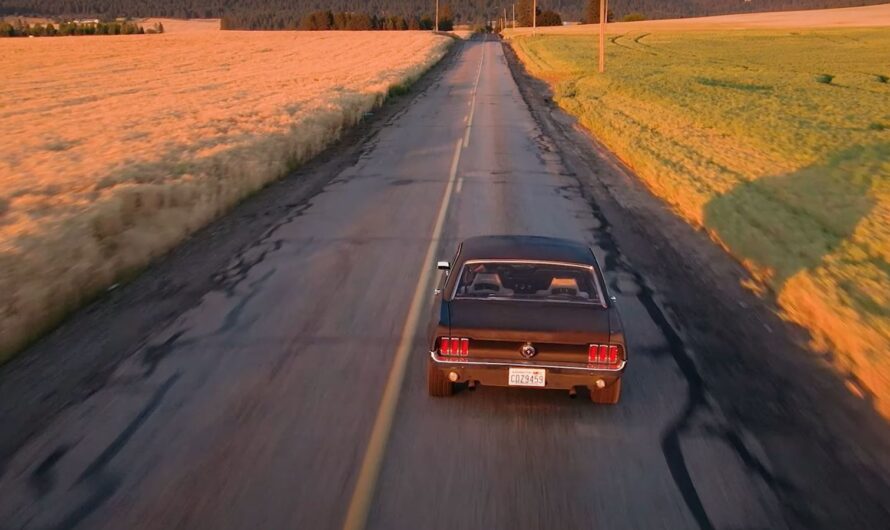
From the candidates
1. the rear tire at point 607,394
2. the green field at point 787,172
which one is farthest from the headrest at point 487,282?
the green field at point 787,172

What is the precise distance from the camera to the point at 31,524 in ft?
17.9

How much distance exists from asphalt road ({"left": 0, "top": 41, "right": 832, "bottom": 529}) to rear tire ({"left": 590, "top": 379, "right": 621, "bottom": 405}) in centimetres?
15

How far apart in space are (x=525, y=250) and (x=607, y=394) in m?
1.62

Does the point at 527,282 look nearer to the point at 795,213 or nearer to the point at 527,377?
the point at 527,377

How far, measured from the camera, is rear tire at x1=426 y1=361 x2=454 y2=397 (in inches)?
283

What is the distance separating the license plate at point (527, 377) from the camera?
6.85m

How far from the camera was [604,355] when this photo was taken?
6816 millimetres

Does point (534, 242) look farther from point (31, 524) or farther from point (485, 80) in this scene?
point (485, 80)

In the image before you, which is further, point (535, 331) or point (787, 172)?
point (787, 172)

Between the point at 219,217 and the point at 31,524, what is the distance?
34.2 feet

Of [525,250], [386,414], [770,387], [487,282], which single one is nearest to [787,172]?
[770,387]

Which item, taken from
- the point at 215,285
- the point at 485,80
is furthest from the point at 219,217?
the point at 485,80

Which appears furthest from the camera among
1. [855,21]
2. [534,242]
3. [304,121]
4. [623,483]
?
[855,21]

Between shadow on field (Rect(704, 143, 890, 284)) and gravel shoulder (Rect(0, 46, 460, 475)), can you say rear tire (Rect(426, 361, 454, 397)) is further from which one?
shadow on field (Rect(704, 143, 890, 284))
